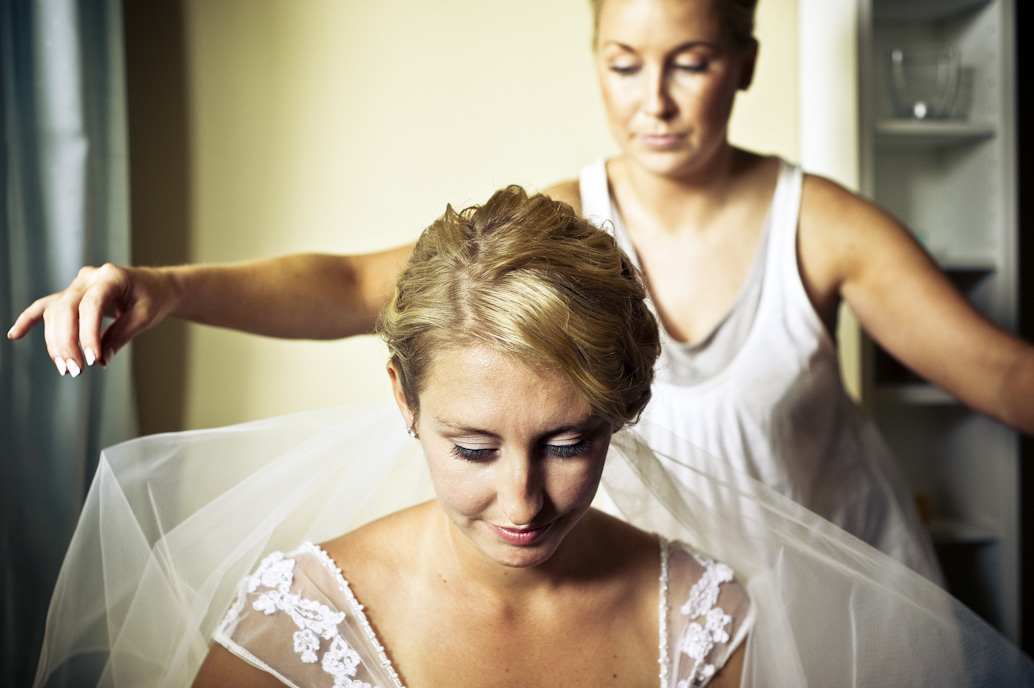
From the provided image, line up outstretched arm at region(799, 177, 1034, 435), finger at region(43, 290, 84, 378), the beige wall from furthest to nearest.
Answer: the beige wall < outstretched arm at region(799, 177, 1034, 435) < finger at region(43, 290, 84, 378)

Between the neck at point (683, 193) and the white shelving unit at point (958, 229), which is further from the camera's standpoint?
the white shelving unit at point (958, 229)

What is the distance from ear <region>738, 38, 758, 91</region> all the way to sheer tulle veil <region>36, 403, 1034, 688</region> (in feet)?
2.40

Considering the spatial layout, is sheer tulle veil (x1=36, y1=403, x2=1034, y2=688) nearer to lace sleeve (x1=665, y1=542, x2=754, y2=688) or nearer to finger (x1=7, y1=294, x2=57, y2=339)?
lace sleeve (x1=665, y1=542, x2=754, y2=688)

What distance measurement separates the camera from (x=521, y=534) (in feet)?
3.42

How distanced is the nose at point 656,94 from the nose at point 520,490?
768mm

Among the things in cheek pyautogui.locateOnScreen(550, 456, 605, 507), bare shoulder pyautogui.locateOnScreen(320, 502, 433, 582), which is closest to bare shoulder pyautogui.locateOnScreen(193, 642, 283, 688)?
bare shoulder pyautogui.locateOnScreen(320, 502, 433, 582)

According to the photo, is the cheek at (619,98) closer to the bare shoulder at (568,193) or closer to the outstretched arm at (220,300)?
the bare shoulder at (568,193)

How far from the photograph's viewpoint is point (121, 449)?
1256 mm

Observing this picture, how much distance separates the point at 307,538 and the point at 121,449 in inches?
12.9

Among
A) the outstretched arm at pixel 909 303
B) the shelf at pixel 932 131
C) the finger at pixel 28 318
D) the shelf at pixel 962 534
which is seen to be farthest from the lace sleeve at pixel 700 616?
the shelf at pixel 932 131

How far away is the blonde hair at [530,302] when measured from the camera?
3.33 feet

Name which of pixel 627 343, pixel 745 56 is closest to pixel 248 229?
pixel 745 56

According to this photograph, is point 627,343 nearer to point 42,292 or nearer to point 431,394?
point 431,394

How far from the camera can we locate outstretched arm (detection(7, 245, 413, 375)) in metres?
1.02
